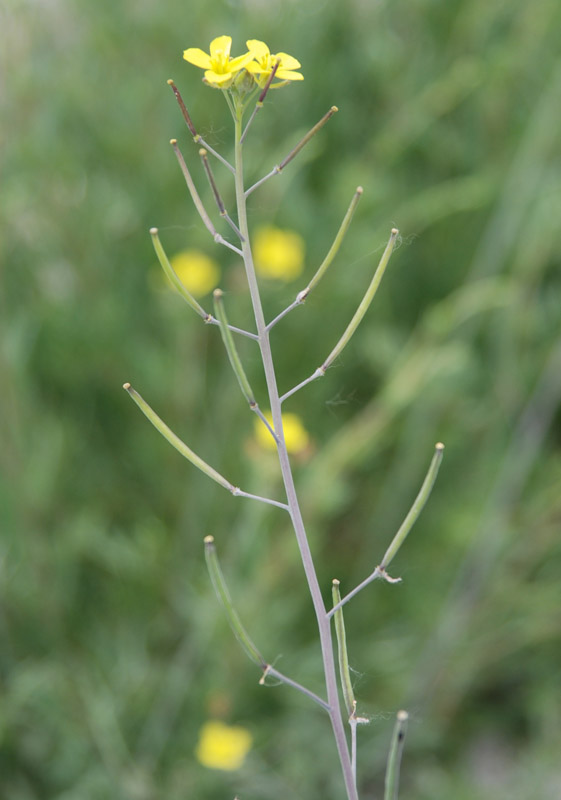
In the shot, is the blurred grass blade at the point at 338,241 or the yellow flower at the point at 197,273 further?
the yellow flower at the point at 197,273

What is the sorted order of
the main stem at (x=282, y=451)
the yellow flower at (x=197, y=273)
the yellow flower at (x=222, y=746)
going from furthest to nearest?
the yellow flower at (x=197, y=273)
the yellow flower at (x=222, y=746)
the main stem at (x=282, y=451)

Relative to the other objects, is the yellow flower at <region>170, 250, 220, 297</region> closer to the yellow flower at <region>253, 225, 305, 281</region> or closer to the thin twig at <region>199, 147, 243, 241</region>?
the yellow flower at <region>253, 225, 305, 281</region>

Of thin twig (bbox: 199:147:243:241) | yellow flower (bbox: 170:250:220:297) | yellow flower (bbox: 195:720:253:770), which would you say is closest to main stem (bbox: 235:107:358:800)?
thin twig (bbox: 199:147:243:241)

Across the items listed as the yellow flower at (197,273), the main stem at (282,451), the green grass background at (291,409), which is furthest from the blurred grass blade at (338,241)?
the yellow flower at (197,273)

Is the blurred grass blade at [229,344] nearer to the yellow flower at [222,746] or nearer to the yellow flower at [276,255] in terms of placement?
the yellow flower at [222,746]

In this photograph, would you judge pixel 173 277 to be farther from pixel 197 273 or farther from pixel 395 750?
pixel 197 273

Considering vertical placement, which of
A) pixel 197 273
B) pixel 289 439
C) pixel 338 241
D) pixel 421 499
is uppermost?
pixel 197 273

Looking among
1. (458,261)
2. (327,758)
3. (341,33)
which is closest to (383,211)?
(458,261)

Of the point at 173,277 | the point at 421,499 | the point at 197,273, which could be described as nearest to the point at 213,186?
the point at 173,277
